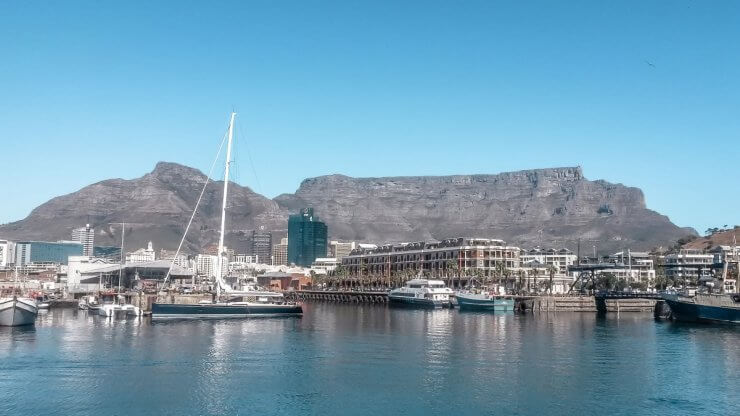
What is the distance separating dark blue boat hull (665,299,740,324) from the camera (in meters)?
99.8

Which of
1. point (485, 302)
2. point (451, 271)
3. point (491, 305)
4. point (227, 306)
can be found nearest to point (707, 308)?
point (491, 305)

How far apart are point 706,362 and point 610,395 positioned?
745 inches

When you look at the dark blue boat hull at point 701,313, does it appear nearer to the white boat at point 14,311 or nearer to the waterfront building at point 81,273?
the white boat at point 14,311

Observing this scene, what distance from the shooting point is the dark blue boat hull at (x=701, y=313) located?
3930 inches

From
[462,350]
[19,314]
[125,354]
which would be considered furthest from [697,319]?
[19,314]

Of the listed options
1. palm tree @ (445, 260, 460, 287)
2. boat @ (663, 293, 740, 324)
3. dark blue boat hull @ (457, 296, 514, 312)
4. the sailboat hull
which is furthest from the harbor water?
palm tree @ (445, 260, 460, 287)

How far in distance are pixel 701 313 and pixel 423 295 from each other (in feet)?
173

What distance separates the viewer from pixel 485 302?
128 m

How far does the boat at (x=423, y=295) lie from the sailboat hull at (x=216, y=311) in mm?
44923

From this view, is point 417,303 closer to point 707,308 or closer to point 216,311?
point 707,308

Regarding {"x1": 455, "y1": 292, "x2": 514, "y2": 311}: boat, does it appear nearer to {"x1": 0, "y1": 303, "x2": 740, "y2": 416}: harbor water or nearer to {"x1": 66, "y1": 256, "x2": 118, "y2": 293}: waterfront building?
{"x1": 0, "y1": 303, "x2": 740, "y2": 416}: harbor water

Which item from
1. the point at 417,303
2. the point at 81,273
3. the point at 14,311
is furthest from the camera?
the point at 81,273

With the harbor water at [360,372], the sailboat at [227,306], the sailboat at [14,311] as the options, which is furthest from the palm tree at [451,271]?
the sailboat at [14,311]

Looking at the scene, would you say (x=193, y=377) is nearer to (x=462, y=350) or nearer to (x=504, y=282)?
(x=462, y=350)
